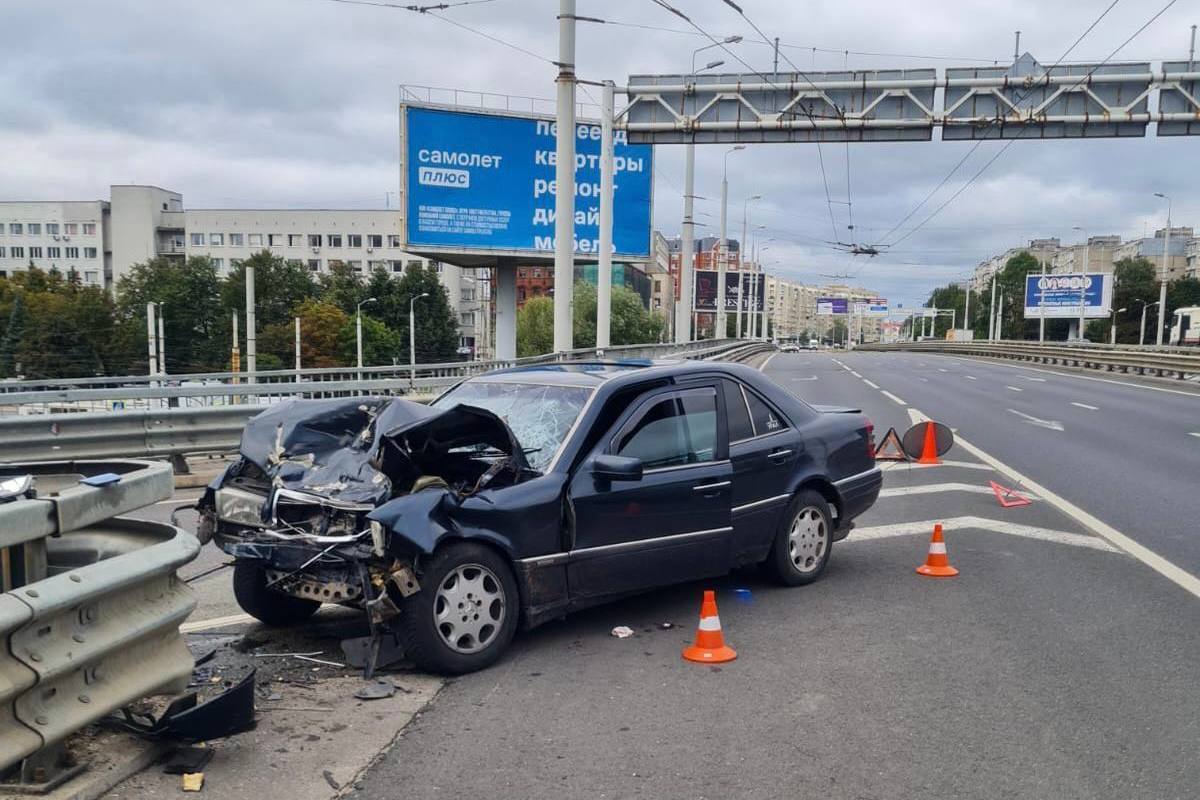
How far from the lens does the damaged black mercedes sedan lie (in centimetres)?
482

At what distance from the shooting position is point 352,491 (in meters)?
5.05

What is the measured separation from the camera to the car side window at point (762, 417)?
21.9 feet

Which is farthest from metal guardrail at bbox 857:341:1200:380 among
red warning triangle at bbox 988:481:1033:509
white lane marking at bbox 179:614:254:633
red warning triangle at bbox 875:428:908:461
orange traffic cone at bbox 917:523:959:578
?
white lane marking at bbox 179:614:254:633

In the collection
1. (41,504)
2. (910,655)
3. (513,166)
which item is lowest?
(910,655)

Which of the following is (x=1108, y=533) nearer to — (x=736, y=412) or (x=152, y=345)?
(x=736, y=412)

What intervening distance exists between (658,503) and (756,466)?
38.8 inches

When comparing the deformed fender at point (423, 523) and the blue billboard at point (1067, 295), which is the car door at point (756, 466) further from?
the blue billboard at point (1067, 295)

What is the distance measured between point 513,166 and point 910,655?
27.4 metres

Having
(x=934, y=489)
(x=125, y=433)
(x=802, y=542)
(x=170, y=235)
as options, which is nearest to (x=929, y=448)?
(x=934, y=489)

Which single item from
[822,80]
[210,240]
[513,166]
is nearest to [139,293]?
[210,240]

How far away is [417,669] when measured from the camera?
4.98m

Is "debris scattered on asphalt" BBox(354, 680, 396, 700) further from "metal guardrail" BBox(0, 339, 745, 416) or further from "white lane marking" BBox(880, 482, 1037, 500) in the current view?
"white lane marking" BBox(880, 482, 1037, 500)

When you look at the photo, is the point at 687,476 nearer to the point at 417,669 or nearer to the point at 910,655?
the point at 910,655

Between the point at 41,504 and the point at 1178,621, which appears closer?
the point at 41,504
